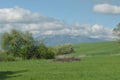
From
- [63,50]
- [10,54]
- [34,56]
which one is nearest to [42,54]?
[34,56]

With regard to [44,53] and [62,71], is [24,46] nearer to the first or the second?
[44,53]

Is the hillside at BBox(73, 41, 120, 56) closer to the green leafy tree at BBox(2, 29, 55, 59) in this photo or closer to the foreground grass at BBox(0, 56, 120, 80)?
the green leafy tree at BBox(2, 29, 55, 59)

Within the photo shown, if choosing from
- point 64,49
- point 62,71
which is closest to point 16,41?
point 64,49

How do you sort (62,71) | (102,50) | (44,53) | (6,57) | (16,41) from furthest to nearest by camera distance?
(102,50) < (16,41) < (44,53) < (6,57) < (62,71)

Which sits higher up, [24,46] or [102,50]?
[24,46]

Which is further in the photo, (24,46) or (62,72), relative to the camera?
(24,46)

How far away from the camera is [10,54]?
9350cm

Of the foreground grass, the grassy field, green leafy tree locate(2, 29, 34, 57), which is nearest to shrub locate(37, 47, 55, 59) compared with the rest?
green leafy tree locate(2, 29, 34, 57)

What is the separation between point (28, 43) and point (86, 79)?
6276 cm

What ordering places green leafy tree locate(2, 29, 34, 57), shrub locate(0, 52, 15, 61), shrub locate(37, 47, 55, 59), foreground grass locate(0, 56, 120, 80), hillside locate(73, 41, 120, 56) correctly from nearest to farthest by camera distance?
foreground grass locate(0, 56, 120, 80) < shrub locate(0, 52, 15, 61) < shrub locate(37, 47, 55, 59) < green leafy tree locate(2, 29, 34, 57) < hillside locate(73, 41, 120, 56)

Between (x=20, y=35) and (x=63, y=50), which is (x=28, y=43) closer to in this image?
(x=20, y=35)

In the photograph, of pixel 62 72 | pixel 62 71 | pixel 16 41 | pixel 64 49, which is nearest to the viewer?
pixel 62 72

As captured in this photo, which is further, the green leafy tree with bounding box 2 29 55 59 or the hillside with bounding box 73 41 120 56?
the hillside with bounding box 73 41 120 56

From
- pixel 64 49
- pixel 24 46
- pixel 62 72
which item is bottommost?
pixel 62 72
